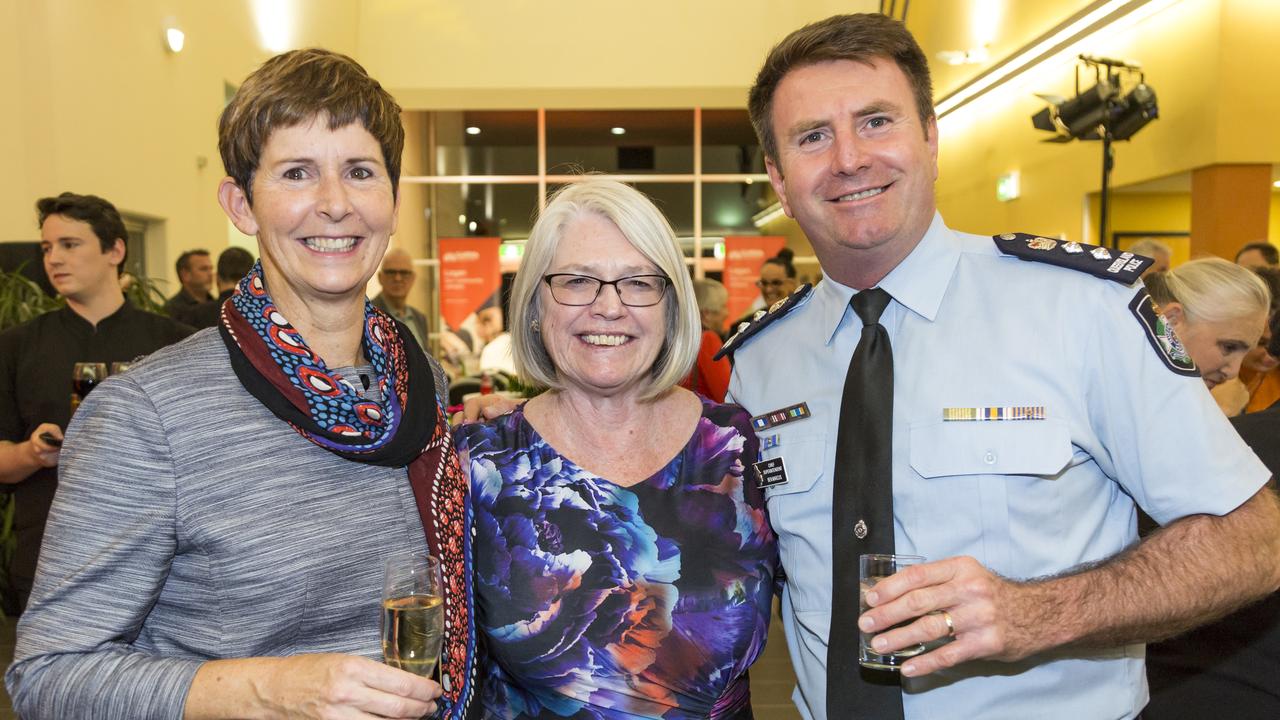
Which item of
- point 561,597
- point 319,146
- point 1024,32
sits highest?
point 1024,32

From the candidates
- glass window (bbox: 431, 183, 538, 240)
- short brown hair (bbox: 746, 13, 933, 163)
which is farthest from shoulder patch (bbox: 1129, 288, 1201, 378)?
glass window (bbox: 431, 183, 538, 240)

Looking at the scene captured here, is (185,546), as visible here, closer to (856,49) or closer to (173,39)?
(856,49)

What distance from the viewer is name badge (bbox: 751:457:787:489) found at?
184 cm

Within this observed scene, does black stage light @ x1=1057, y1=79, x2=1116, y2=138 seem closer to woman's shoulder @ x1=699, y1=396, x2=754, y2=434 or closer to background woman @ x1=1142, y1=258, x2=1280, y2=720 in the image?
background woman @ x1=1142, y1=258, x2=1280, y2=720

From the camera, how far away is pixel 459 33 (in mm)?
A: 12445

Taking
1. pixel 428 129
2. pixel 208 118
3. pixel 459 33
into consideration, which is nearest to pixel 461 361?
pixel 208 118

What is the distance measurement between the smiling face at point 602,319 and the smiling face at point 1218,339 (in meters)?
2.07

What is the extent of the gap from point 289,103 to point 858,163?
3.13ft

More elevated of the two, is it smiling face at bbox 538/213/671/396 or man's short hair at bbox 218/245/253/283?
man's short hair at bbox 218/245/253/283

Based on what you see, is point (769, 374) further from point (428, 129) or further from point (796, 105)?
point (428, 129)

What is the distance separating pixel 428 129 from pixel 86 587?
542 inches

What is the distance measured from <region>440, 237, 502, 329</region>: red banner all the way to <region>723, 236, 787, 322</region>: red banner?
9.58 ft

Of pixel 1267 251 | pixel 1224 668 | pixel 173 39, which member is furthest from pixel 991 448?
pixel 173 39

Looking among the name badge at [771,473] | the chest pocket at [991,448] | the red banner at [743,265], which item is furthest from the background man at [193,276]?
the red banner at [743,265]
